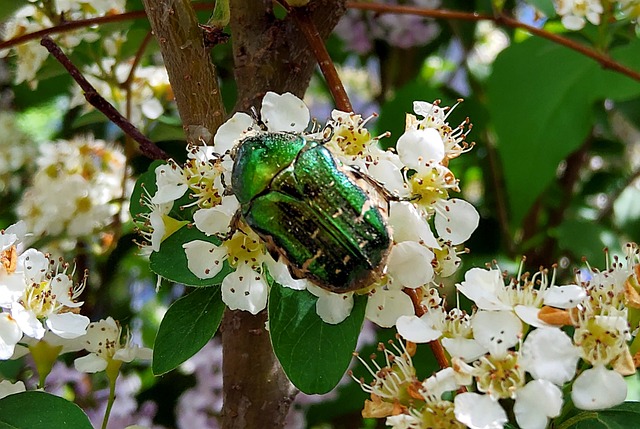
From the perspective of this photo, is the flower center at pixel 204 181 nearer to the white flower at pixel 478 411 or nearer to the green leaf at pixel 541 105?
the white flower at pixel 478 411

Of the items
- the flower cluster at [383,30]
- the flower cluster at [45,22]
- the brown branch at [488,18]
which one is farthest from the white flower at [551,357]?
the flower cluster at [383,30]

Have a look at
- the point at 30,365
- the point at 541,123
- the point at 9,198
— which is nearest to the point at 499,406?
the point at 30,365

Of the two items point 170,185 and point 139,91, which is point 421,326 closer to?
point 170,185

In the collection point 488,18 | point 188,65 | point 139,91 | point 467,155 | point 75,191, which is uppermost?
point 188,65

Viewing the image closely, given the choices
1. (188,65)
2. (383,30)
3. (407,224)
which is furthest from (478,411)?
(383,30)

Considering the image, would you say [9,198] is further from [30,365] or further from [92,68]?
[30,365]

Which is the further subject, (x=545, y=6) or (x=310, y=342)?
(x=545, y=6)

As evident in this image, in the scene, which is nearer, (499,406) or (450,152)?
(499,406)
